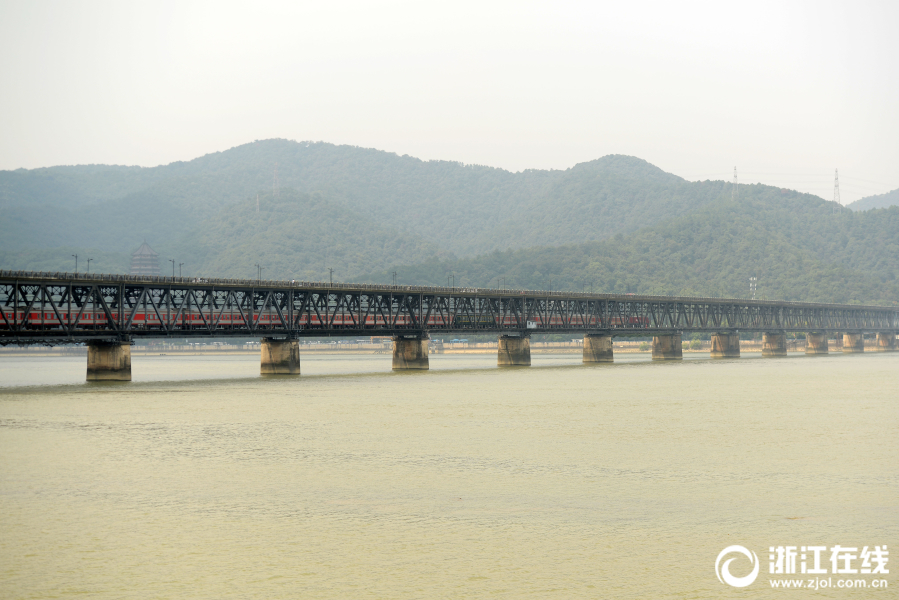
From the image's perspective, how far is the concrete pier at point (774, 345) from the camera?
180125 millimetres

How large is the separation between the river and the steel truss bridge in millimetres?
28431

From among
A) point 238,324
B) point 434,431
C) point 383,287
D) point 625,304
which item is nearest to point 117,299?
point 238,324

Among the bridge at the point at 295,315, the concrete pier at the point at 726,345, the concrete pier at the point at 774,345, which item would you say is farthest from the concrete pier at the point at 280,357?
the concrete pier at the point at 774,345

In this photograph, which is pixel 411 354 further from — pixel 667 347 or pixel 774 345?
pixel 774 345

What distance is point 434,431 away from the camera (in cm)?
4394

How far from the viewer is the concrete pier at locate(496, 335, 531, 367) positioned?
418 feet

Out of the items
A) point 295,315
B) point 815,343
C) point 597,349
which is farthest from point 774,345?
point 295,315

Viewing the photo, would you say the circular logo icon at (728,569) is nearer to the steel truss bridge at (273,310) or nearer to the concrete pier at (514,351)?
the steel truss bridge at (273,310)

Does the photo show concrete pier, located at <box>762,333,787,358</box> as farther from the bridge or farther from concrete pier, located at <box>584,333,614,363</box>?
concrete pier, located at <box>584,333,614,363</box>

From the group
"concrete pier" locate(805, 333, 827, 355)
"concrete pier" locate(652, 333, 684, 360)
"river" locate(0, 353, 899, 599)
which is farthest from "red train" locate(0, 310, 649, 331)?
"concrete pier" locate(805, 333, 827, 355)

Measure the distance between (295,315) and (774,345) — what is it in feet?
357

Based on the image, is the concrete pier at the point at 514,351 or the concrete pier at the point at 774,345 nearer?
the concrete pier at the point at 514,351

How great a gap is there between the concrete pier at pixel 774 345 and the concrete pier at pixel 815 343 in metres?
14.0

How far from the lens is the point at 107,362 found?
3366 inches
